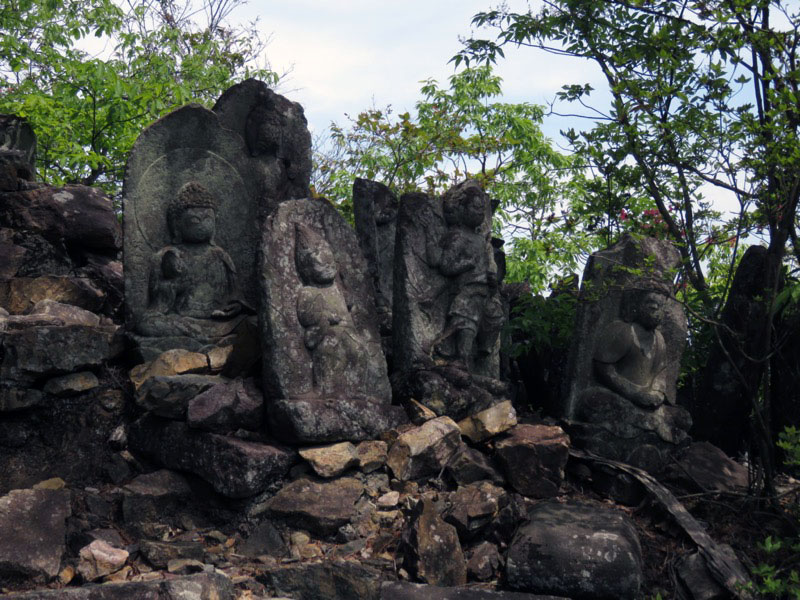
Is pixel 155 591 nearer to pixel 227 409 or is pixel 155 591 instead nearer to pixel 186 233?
pixel 227 409

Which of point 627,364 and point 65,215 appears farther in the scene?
point 65,215

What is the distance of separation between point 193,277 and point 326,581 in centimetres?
312

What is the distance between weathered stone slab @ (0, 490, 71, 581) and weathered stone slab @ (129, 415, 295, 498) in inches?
30.0

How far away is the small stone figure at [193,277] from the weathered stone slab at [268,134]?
0.72 metres

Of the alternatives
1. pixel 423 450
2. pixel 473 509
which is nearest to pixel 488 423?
pixel 423 450

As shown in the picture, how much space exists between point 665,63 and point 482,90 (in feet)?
36.9

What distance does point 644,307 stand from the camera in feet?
22.2

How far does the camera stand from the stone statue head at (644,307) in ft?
22.2

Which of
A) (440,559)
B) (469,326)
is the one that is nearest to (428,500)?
(440,559)

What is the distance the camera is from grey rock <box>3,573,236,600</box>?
13.7 feet

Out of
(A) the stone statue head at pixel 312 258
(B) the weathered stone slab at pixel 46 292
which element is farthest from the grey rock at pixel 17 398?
(A) the stone statue head at pixel 312 258

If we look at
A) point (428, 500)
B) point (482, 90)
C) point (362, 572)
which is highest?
point (482, 90)

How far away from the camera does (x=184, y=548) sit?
4949mm

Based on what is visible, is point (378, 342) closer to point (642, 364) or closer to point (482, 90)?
point (642, 364)
